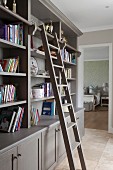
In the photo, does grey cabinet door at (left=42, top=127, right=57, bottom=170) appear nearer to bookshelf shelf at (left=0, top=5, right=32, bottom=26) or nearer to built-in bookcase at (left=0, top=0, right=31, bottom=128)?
built-in bookcase at (left=0, top=0, right=31, bottom=128)

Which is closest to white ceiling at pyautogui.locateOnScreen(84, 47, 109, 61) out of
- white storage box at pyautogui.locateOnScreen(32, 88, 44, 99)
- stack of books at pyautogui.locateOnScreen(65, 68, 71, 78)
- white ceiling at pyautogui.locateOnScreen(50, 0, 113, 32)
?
white ceiling at pyautogui.locateOnScreen(50, 0, 113, 32)

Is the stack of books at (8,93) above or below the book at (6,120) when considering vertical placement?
above

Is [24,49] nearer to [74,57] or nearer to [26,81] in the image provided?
[26,81]

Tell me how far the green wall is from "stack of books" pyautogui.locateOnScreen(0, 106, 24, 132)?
8924mm

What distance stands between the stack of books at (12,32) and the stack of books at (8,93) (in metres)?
0.53

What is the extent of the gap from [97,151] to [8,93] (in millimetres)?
2080

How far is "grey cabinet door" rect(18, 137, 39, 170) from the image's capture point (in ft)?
6.11

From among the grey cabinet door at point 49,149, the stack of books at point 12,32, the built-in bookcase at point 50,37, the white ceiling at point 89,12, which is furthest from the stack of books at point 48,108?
the white ceiling at point 89,12

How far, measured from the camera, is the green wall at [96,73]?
34.7 feet

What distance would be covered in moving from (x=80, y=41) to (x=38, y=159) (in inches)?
142

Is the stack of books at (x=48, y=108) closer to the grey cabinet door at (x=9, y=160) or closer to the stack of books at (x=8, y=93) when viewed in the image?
the stack of books at (x=8, y=93)

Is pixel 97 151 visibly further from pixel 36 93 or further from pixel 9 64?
pixel 9 64

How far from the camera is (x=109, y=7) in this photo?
354 cm

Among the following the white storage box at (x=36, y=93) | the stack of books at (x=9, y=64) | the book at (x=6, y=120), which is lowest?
the book at (x=6, y=120)
